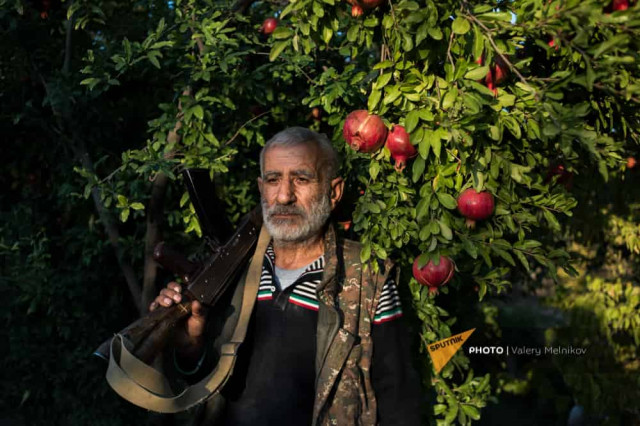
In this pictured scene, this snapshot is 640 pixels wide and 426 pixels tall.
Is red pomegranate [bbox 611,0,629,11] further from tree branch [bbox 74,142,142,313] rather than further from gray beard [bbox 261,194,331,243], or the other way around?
tree branch [bbox 74,142,142,313]

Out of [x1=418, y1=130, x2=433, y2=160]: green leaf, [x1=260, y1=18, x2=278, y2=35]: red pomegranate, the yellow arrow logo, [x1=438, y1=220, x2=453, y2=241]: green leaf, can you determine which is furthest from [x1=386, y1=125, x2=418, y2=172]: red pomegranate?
[x1=260, y1=18, x2=278, y2=35]: red pomegranate

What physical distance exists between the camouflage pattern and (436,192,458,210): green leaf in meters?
0.44

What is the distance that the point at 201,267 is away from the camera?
8.91 ft

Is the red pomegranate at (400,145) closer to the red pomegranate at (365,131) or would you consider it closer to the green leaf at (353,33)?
the red pomegranate at (365,131)

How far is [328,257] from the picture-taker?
2.59 meters

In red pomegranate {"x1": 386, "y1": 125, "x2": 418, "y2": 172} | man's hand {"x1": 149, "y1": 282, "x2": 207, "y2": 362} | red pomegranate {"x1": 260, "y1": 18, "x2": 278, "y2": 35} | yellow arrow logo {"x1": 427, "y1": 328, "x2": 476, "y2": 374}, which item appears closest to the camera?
red pomegranate {"x1": 386, "y1": 125, "x2": 418, "y2": 172}

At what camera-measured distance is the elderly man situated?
2424 millimetres

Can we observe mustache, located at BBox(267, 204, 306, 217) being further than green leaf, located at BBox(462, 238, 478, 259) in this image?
Yes

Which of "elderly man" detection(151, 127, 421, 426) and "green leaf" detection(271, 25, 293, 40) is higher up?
"green leaf" detection(271, 25, 293, 40)

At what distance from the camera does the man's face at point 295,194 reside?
2645 mm

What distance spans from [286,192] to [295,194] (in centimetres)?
5

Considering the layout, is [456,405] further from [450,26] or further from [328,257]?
[450,26]

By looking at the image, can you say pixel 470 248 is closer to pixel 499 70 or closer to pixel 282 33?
pixel 499 70

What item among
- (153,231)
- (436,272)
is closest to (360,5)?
(436,272)
